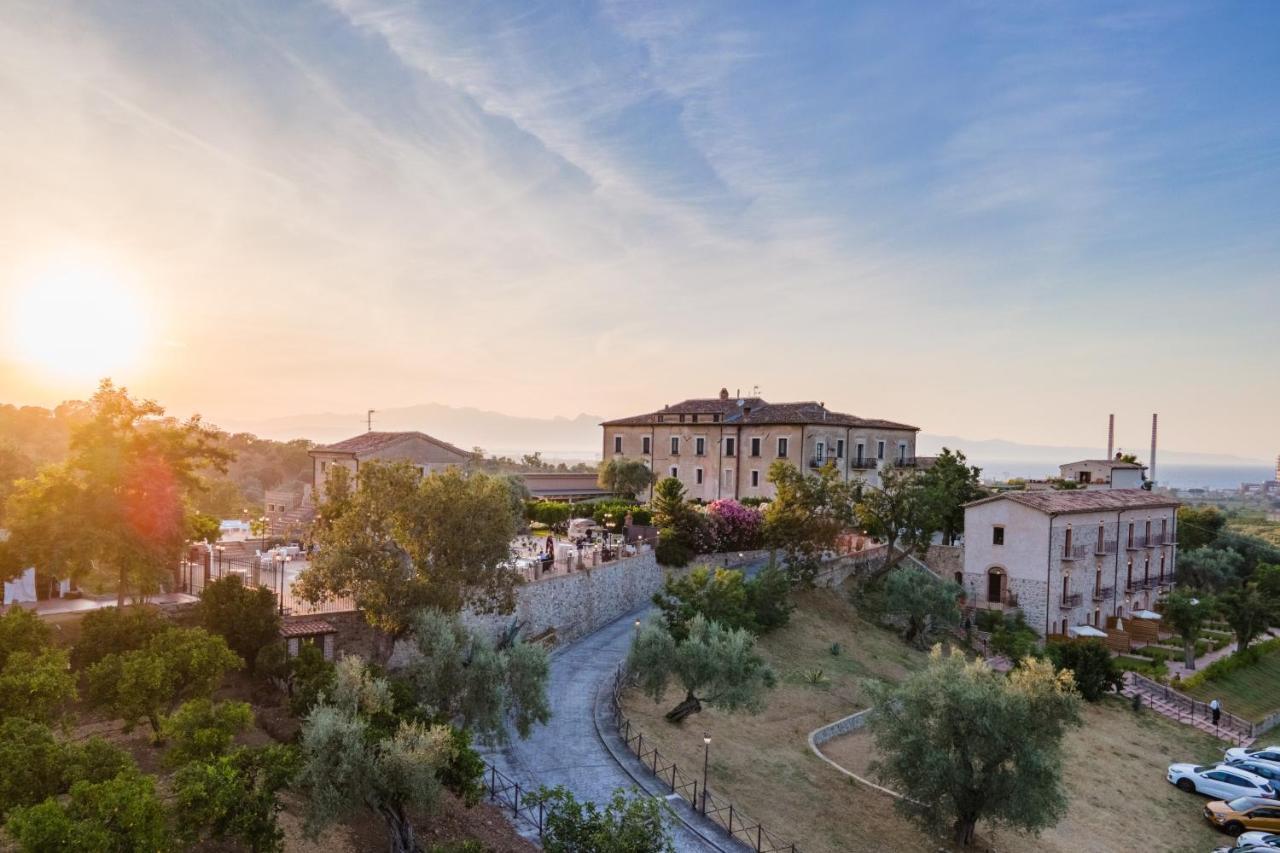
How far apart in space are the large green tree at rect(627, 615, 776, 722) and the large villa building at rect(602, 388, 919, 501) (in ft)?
107

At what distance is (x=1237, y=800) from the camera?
25078mm

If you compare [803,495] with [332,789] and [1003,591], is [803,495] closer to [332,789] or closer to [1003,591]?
[1003,591]

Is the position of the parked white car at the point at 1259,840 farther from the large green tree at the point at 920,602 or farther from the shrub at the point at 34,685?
the shrub at the point at 34,685

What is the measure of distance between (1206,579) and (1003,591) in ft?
72.3

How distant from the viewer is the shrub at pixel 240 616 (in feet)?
58.2

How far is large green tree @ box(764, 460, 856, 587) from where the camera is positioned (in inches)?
1469

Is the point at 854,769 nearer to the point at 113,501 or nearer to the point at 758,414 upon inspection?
the point at 113,501

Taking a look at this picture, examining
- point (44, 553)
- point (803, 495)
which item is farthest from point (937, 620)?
point (44, 553)

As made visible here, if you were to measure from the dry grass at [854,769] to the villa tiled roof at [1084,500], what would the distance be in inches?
455

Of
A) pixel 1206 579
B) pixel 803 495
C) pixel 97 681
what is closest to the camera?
pixel 97 681

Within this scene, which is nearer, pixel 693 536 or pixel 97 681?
pixel 97 681

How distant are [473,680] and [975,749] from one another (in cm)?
1269

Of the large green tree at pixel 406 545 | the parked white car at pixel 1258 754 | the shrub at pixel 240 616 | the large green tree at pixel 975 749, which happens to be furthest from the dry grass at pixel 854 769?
the shrub at pixel 240 616

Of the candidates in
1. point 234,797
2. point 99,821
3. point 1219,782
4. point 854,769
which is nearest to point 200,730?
point 234,797
